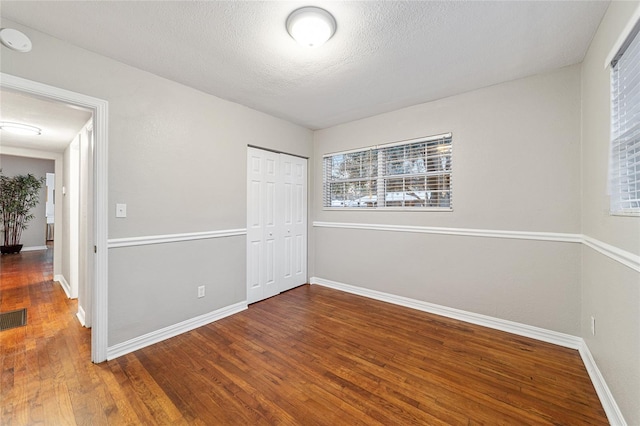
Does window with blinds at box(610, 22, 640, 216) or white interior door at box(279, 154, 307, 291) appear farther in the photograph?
white interior door at box(279, 154, 307, 291)

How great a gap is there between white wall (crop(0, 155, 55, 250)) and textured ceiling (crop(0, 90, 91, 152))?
383cm

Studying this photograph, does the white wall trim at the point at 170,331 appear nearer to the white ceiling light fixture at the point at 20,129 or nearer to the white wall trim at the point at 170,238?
the white wall trim at the point at 170,238

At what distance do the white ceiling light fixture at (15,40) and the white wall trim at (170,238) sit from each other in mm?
1454

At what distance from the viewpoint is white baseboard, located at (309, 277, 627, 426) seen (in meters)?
1.58

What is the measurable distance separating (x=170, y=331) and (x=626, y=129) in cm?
381

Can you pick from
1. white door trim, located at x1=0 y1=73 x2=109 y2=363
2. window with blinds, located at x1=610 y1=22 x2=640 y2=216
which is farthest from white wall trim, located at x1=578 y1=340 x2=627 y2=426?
white door trim, located at x1=0 y1=73 x2=109 y2=363

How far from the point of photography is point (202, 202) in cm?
284

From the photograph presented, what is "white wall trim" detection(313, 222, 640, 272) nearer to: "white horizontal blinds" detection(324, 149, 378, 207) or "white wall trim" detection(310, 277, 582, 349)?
"white horizontal blinds" detection(324, 149, 378, 207)

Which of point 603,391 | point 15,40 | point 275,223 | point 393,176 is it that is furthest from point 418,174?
point 15,40

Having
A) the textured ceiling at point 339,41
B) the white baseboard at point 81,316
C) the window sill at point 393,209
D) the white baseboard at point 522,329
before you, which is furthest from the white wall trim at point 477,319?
the white baseboard at point 81,316

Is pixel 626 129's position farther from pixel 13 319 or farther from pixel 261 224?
pixel 13 319

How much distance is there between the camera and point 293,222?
13.2 ft

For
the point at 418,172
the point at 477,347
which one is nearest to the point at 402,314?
the point at 477,347

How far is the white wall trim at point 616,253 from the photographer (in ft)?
4.25
